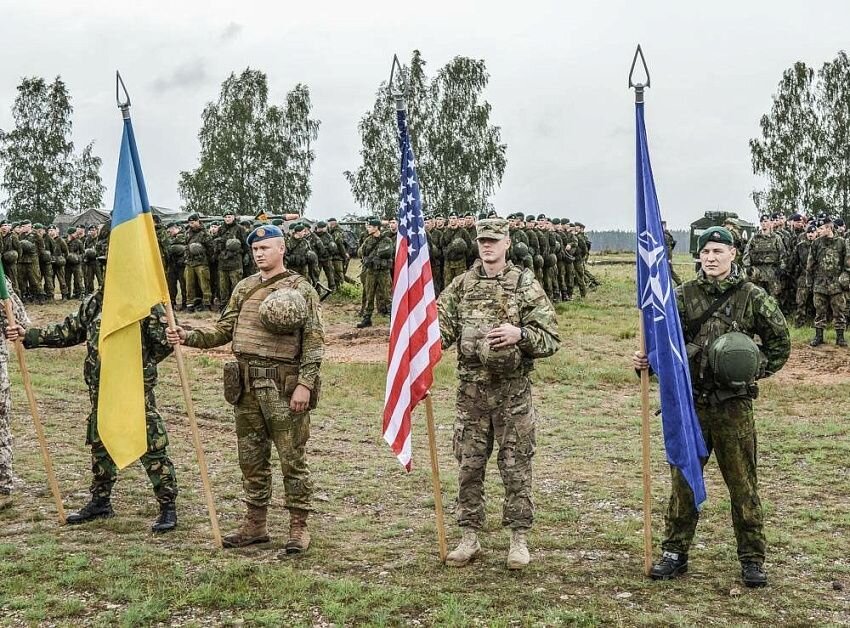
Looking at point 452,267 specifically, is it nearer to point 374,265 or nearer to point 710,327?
point 374,265

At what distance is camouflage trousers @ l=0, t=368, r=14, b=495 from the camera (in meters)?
7.21

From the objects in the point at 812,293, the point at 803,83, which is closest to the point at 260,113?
the point at 803,83

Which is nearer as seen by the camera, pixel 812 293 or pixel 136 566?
pixel 136 566

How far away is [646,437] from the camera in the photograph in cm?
532

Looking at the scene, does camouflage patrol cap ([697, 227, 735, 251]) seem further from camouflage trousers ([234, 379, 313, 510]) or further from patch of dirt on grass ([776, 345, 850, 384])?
patch of dirt on grass ([776, 345, 850, 384])

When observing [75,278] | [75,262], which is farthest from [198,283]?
[75,278]

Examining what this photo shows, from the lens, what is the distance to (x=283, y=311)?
5.82m

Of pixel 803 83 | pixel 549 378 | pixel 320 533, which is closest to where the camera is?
pixel 320 533

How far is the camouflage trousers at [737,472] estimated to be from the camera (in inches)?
206

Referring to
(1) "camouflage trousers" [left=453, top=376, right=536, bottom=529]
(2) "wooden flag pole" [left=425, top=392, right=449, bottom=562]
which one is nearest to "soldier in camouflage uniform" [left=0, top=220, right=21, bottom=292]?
(2) "wooden flag pole" [left=425, top=392, right=449, bottom=562]

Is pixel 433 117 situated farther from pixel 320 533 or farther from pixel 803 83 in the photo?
pixel 320 533

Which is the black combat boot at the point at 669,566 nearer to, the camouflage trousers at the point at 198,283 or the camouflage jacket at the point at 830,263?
the camouflage jacket at the point at 830,263

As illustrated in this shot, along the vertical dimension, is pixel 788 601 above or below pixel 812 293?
below

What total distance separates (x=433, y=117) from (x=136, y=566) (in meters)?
37.7
